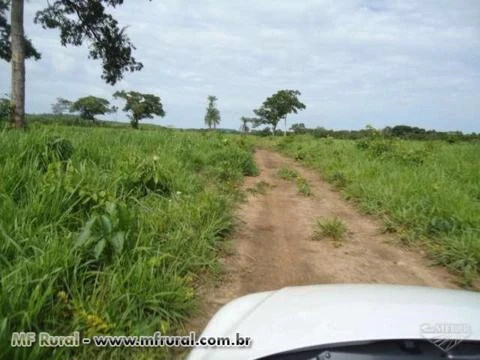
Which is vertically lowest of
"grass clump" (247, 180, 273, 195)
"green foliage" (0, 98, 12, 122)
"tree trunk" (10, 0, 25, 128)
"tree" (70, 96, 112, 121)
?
"grass clump" (247, 180, 273, 195)

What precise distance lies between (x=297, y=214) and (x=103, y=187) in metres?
2.87

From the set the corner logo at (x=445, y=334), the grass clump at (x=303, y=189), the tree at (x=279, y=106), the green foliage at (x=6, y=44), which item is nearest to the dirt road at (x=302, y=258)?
the grass clump at (x=303, y=189)

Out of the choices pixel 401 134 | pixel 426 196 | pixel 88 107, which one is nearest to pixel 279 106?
pixel 401 134

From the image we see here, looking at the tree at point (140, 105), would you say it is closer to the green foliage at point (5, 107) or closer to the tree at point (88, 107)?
the tree at point (88, 107)

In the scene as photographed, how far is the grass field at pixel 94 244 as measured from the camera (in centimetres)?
201

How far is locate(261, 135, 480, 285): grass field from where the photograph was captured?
3.74 meters

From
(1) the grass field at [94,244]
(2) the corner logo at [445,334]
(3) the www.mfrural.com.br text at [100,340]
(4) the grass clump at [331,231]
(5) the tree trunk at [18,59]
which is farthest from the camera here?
(5) the tree trunk at [18,59]

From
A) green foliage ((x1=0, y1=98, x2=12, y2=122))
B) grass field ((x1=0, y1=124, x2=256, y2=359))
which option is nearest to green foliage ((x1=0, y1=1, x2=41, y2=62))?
green foliage ((x1=0, y1=98, x2=12, y2=122))

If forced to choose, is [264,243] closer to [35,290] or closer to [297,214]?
[297,214]

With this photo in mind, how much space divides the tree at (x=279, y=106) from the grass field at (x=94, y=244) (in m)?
47.7

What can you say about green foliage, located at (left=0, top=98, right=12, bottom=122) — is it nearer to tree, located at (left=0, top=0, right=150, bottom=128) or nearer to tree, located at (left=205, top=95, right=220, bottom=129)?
tree, located at (left=0, top=0, right=150, bottom=128)

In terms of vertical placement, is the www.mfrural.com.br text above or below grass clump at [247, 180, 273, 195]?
below

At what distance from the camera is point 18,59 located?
8.61 meters

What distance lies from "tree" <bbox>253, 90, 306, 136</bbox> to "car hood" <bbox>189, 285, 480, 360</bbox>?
50.6 meters
